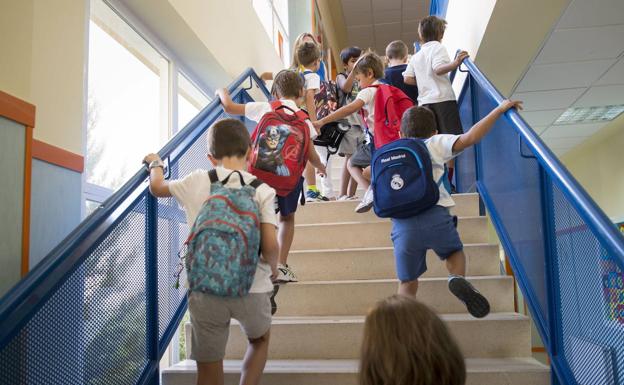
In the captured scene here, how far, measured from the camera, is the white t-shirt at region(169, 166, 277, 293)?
2080mm

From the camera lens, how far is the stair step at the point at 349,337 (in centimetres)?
266

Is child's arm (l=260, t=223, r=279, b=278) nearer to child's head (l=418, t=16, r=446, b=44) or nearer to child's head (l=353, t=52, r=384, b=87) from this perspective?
child's head (l=353, t=52, r=384, b=87)

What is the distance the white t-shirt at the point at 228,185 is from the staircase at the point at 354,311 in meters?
0.66

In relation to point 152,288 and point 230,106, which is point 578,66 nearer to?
point 230,106

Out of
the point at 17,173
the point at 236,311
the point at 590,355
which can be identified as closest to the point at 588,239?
the point at 590,355

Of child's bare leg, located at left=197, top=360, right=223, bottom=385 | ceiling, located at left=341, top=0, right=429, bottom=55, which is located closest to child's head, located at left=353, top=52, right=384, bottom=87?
child's bare leg, located at left=197, top=360, right=223, bottom=385

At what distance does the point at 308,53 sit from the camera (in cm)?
427

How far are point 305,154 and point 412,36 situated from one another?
11742mm

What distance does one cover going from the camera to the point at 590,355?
6.52 feet

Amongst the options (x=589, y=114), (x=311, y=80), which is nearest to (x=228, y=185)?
(x=311, y=80)

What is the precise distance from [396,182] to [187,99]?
2726 mm

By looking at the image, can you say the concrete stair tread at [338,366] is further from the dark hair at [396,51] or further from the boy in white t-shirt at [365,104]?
the dark hair at [396,51]

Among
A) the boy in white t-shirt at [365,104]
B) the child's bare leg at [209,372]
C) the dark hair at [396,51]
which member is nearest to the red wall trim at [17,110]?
the child's bare leg at [209,372]

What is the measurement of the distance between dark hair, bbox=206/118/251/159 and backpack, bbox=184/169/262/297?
0.83ft
